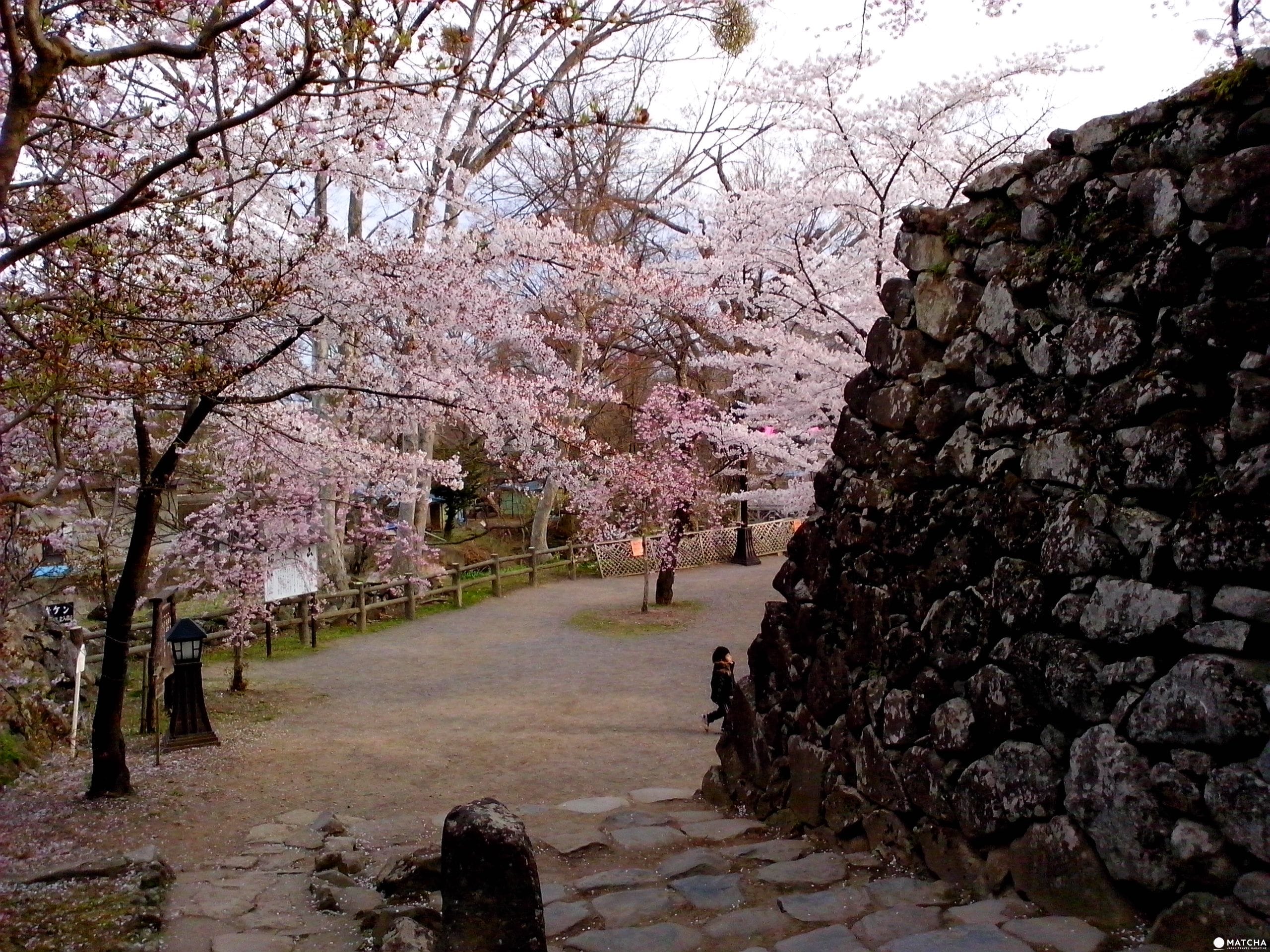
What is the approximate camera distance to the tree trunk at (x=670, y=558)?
1748 cm

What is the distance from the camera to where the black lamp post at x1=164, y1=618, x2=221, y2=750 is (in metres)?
8.74

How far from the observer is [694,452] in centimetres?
1925

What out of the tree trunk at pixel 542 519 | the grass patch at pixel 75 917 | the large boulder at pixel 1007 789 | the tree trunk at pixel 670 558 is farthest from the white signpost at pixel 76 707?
the tree trunk at pixel 542 519

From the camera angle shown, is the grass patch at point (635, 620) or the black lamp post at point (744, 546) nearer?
the grass patch at point (635, 620)

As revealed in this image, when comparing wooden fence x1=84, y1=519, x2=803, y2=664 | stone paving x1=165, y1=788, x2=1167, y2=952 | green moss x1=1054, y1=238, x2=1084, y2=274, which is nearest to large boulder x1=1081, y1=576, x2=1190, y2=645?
stone paving x1=165, y1=788, x2=1167, y2=952

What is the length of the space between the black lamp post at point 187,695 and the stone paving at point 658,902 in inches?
138

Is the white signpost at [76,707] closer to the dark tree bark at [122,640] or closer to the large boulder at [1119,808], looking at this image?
the dark tree bark at [122,640]

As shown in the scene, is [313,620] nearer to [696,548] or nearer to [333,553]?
[333,553]

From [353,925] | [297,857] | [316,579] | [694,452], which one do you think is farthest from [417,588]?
[353,925]

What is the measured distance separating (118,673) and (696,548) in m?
17.0

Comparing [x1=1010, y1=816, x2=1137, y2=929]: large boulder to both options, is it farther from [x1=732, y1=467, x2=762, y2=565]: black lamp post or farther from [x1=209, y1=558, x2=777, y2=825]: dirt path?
[x1=732, y1=467, x2=762, y2=565]: black lamp post

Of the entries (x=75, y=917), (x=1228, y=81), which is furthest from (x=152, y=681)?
(x=1228, y=81)

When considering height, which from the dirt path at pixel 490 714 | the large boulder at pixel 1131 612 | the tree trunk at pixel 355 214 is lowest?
the dirt path at pixel 490 714

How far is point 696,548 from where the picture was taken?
912 inches
